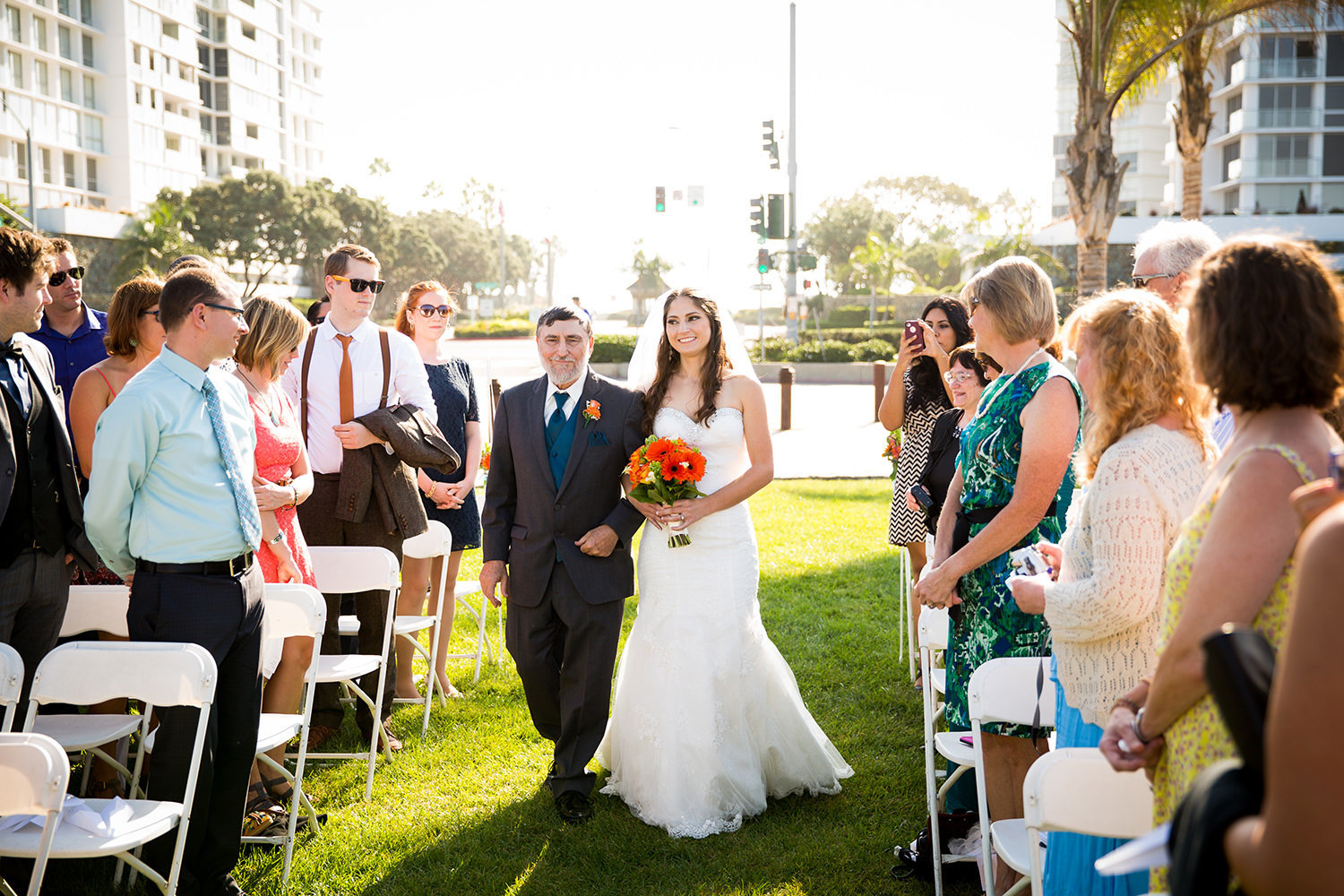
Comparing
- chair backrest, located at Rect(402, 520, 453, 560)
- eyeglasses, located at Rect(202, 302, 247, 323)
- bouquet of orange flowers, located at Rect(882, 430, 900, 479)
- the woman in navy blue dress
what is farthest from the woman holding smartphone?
eyeglasses, located at Rect(202, 302, 247, 323)

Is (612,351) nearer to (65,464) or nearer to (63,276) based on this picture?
(63,276)

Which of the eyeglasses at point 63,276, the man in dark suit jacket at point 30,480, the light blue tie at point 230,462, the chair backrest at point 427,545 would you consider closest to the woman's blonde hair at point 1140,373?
the light blue tie at point 230,462

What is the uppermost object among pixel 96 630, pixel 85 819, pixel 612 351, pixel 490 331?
pixel 490 331

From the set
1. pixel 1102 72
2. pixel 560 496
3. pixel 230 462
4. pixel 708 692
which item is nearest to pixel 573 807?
pixel 708 692

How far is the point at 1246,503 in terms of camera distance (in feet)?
6.39

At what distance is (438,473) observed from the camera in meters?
6.89

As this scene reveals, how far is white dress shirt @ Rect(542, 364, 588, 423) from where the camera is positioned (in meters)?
4.98

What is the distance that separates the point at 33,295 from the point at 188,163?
3251 inches

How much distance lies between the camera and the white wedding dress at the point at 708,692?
464 cm

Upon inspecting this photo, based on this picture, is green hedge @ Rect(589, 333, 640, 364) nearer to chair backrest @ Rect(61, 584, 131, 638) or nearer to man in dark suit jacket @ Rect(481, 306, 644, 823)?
man in dark suit jacket @ Rect(481, 306, 644, 823)

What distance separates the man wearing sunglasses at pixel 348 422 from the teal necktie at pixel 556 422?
124 cm

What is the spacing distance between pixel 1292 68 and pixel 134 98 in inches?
3015

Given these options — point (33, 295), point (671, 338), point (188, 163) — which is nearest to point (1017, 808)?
point (671, 338)

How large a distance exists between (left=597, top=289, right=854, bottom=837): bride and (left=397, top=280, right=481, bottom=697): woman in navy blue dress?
194 centimetres
